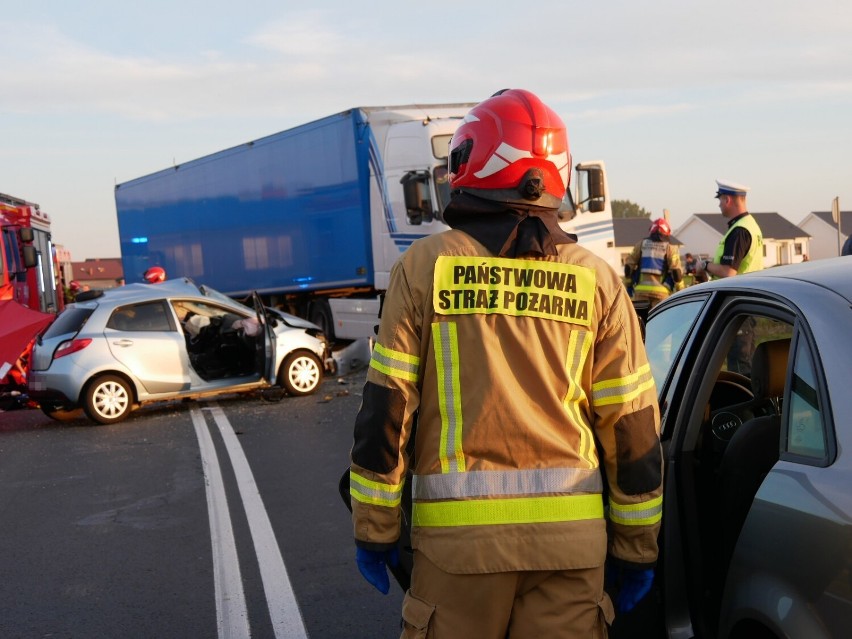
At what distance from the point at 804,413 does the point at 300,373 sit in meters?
Result: 10.9

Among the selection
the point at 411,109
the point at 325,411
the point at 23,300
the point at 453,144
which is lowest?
the point at 325,411

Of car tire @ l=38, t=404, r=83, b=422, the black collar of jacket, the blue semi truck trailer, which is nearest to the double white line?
the black collar of jacket

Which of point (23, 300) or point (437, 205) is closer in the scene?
point (437, 205)

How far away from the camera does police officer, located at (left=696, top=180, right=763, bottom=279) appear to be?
354 inches

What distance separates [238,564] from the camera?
6004 mm

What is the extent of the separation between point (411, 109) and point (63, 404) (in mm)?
7451

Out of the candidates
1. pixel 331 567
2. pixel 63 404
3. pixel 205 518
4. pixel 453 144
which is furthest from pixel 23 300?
pixel 453 144

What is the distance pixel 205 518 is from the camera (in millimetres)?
7141

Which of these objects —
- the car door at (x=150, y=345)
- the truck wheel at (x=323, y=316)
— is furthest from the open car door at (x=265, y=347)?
the truck wheel at (x=323, y=316)

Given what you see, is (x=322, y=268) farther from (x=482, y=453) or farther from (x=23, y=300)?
(x=482, y=453)

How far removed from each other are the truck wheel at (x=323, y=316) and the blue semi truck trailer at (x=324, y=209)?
0.04 metres

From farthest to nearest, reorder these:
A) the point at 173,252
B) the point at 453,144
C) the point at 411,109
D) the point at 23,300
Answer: the point at 173,252 < the point at 23,300 < the point at 411,109 < the point at 453,144

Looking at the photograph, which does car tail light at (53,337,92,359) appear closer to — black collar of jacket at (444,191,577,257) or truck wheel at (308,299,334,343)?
truck wheel at (308,299,334,343)

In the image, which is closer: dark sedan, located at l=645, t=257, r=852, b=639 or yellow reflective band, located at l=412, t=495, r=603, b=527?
dark sedan, located at l=645, t=257, r=852, b=639
